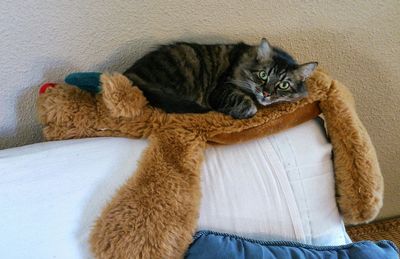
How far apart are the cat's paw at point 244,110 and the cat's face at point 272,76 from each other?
4 cm

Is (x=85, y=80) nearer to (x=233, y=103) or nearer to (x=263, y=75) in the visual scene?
(x=233, y=103)

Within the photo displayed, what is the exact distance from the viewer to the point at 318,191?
0.83 meters

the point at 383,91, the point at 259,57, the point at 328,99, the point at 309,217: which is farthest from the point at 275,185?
the point at 383,91

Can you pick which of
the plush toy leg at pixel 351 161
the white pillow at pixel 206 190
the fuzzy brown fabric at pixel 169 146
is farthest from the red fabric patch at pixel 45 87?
the plush toy leg at pixel 351 161

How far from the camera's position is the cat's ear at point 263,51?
90cm

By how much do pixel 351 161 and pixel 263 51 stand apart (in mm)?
334

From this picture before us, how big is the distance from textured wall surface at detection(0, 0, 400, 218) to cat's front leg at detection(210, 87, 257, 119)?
0.49 feet

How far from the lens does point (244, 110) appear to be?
0.83 meters

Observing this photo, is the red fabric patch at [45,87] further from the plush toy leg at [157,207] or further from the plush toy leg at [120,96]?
the plush toy leg at [157,207]

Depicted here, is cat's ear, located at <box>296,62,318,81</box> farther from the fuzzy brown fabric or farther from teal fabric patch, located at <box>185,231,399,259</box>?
teal fabric patch, located at <box>185,231,399,259</box>

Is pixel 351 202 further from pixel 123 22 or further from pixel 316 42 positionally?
pixel 123 22

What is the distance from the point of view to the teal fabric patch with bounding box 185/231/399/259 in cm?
70

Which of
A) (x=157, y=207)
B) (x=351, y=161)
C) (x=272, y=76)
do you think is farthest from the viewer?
(x=272, y=76)

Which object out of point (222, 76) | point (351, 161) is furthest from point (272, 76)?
point (351, 161)
